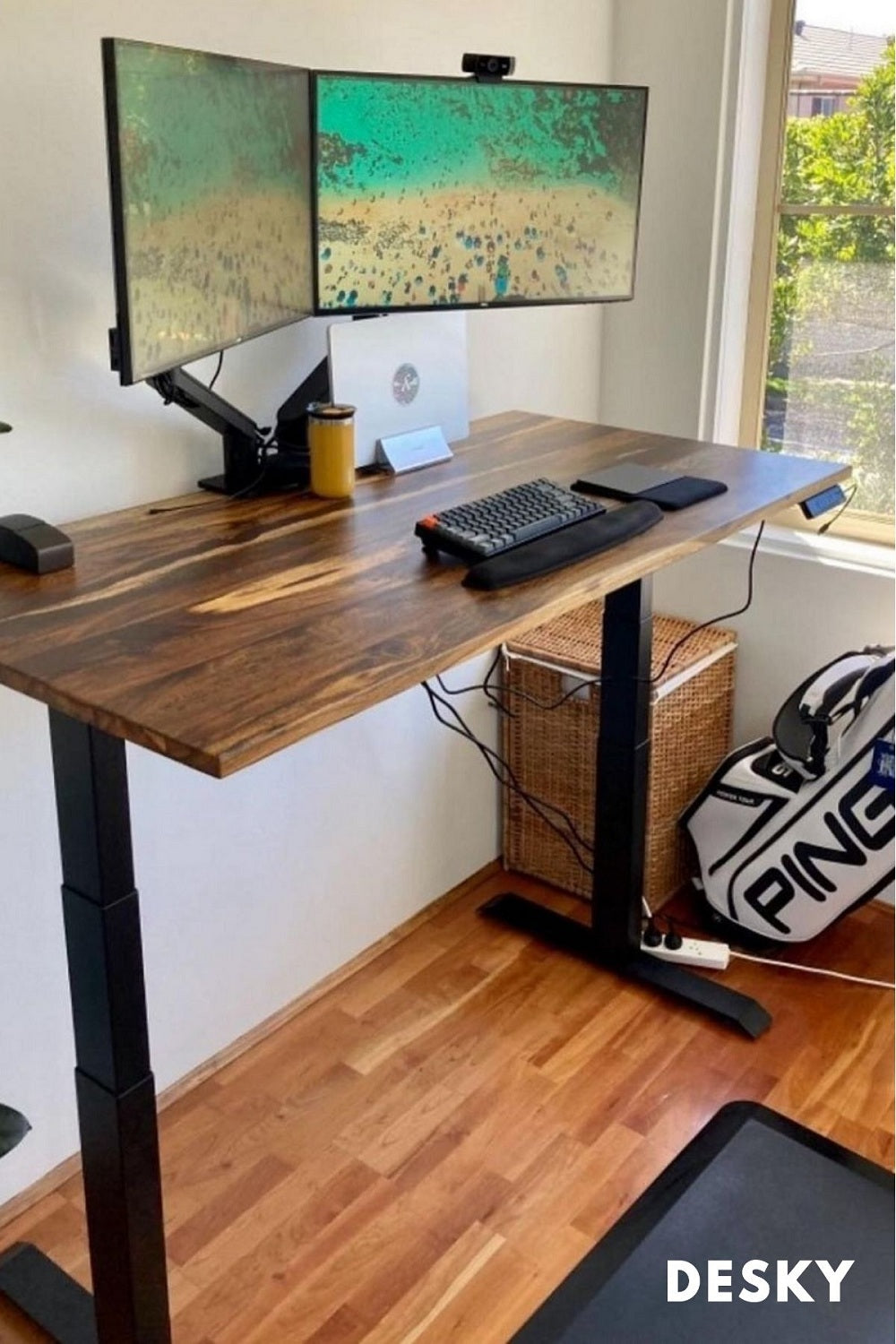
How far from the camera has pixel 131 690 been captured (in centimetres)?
121

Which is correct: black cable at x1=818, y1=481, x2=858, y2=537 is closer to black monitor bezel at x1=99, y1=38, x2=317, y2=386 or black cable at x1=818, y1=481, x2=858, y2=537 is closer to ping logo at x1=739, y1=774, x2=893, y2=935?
ping logo at x1=739, y1=774, x2=893, y2=935

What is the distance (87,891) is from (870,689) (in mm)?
1472

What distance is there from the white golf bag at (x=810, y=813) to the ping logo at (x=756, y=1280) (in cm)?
78

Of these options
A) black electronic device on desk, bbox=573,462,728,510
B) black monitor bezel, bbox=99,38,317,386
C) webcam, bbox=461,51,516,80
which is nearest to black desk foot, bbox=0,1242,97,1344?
black monitor bezel, bbox=99,38,317,386

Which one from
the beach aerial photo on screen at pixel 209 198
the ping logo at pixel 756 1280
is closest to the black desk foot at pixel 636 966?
the ping logo at pixel 756 1280

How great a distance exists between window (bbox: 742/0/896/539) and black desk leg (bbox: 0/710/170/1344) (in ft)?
5.73

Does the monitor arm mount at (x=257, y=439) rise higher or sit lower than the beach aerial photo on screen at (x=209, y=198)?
lower

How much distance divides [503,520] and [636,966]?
1.05m

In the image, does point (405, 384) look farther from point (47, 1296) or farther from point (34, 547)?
point (47, 1296)

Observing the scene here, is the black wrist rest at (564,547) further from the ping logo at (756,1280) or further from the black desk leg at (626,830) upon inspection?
the ping logo at (756,1280)

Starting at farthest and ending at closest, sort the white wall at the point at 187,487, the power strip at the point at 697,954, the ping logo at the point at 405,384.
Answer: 1. the power strip at the point at 697,954
2. the ping logo at the point at 405,384
3. the white wall at the point at 187,487

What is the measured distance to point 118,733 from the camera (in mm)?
1169

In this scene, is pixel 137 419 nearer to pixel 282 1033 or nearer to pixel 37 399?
pixel 37 399

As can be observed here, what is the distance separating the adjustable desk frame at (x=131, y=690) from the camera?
1.24 m
